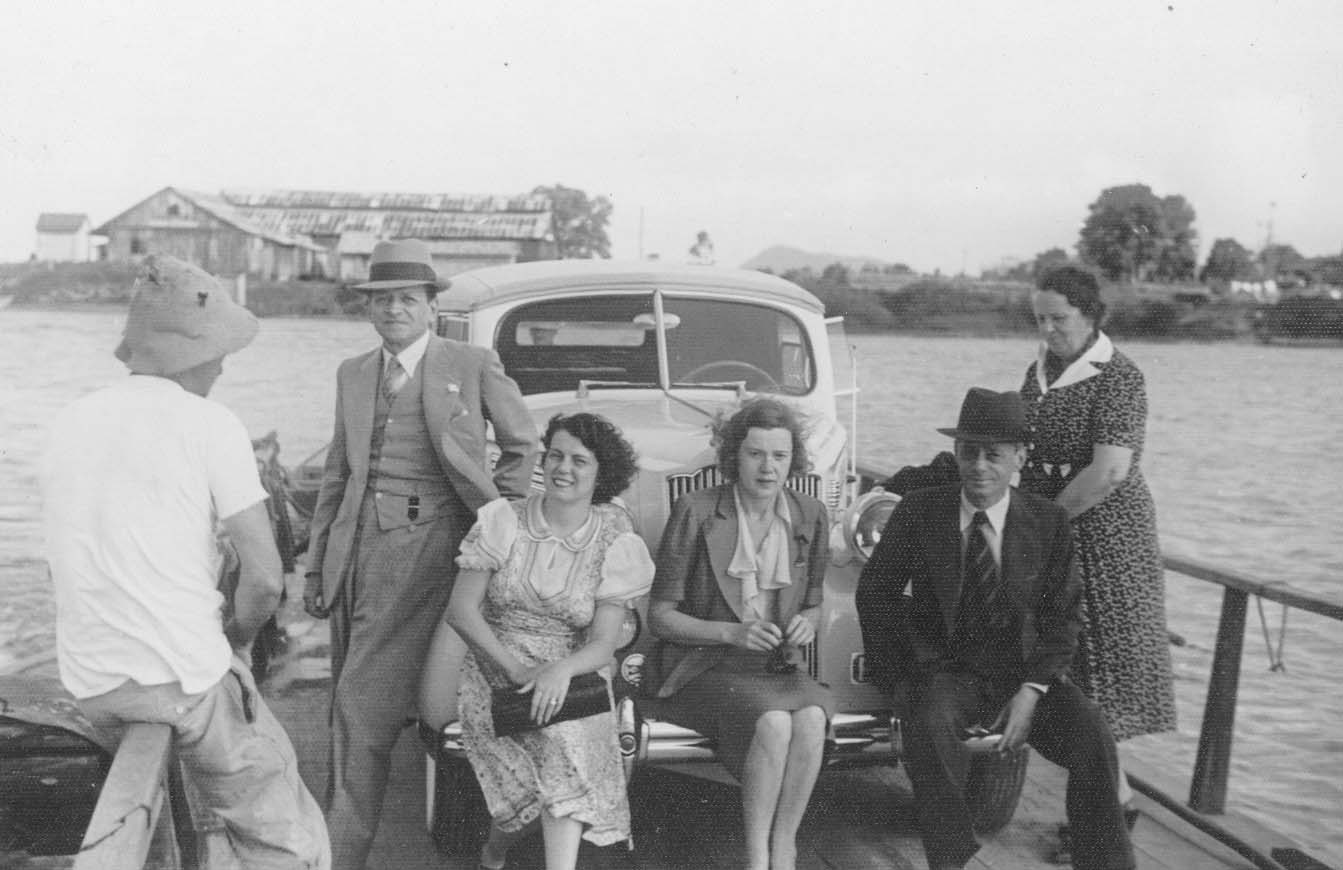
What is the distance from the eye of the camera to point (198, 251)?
197 ft

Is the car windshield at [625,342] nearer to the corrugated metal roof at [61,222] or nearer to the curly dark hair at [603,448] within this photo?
the curly dark hair at [603,448]

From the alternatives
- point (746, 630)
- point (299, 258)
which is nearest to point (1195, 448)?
point (746, 630)

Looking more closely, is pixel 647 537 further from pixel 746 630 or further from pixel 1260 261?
pixel 1260 261

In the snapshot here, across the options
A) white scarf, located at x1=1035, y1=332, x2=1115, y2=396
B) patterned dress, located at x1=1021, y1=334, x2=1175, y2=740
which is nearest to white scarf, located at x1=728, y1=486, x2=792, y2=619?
patterned dress, located at x1=1021, y1=334, x2=1175, y2=740

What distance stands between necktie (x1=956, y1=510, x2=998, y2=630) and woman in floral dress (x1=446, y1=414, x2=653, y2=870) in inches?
40.3

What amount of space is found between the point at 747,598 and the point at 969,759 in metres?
0.86

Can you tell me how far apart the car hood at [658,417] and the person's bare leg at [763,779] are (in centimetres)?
126

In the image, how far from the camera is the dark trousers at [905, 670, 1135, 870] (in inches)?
158

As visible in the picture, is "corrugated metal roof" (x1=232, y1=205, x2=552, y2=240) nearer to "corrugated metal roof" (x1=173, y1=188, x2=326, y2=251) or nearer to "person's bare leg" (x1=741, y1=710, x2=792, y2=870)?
"corrugated metal roof" (x1=173, y1=188, x2=326, y2=251)

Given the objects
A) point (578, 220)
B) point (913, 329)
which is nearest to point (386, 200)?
point (578, 220)

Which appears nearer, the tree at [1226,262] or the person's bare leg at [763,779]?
the person's bare leg at [763,779]

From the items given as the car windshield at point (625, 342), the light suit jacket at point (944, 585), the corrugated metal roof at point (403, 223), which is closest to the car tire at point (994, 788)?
the light suit jacket at point (944, 585)

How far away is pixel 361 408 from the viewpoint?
4.42 meters

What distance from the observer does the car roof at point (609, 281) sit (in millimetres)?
6039
